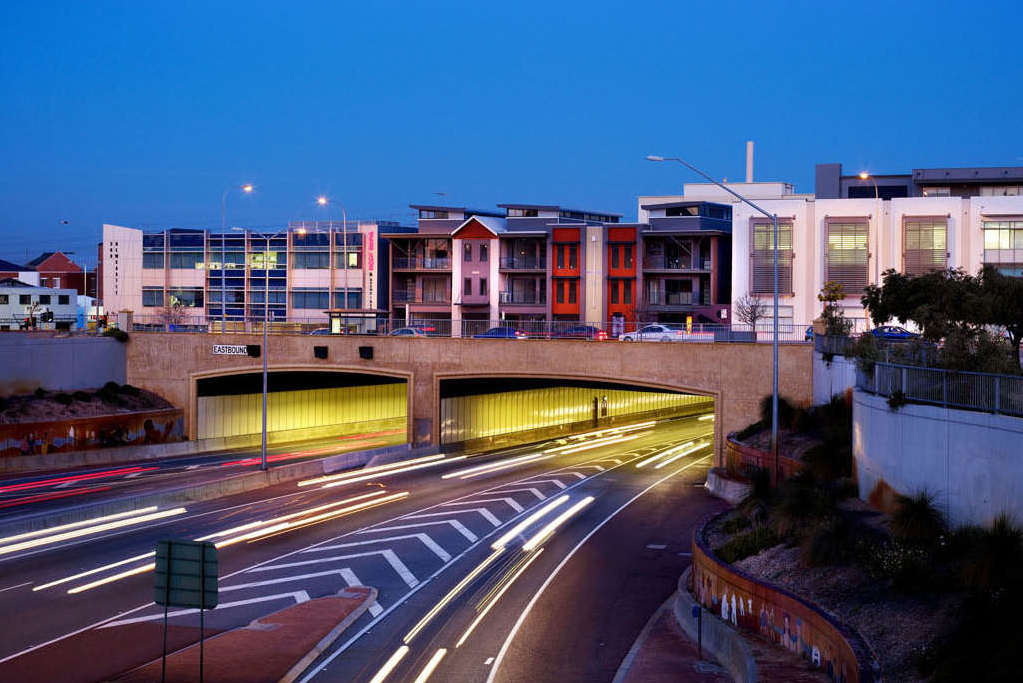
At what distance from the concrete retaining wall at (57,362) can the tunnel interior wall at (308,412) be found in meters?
5.72

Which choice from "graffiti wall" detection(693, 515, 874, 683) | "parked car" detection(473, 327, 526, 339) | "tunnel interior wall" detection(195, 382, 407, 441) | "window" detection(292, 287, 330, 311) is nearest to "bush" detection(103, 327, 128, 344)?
"tunnel interior wall" detection(195, 382, 407, 441)

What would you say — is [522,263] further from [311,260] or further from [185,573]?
[185,573]

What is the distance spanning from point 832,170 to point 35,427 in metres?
64.0

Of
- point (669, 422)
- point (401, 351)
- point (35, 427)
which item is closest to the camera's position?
point (35, 427)

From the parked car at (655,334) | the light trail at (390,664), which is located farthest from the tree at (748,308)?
the light trail at (390,664)

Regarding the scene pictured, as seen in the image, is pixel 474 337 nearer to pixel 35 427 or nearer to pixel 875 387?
pixel 35 427

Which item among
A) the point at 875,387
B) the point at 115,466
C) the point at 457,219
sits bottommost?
the point at 115,466

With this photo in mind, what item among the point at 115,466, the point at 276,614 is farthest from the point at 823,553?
the point at 115,466

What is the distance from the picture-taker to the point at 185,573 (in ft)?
53.2

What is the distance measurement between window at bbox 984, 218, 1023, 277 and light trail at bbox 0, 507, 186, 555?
48.2m

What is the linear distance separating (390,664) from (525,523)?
602 inches

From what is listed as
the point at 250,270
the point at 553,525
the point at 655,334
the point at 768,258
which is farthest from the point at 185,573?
the point at 250,270

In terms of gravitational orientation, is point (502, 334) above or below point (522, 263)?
below

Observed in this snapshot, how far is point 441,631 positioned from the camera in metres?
22.8
